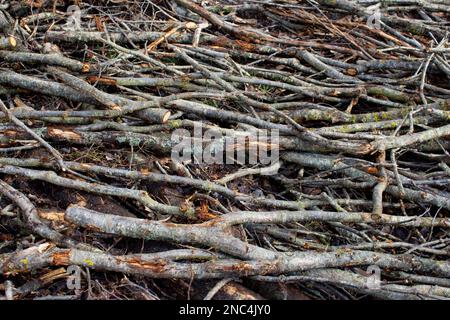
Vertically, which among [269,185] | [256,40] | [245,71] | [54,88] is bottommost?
[269,185]

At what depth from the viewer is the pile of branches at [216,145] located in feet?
9.49

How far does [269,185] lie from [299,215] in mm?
488

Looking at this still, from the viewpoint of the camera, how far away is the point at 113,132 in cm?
352

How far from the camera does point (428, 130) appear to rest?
3586mm

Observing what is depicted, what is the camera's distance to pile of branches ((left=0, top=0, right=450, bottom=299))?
A: 289 cm

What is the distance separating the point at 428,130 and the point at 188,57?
180 centimetres

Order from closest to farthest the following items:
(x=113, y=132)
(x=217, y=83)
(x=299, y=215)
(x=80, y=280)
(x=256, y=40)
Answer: (x=80, y=280) < (x=299, y=215) < (x=113, y=132) < (x=217, y=83) < (x=256, y=40)

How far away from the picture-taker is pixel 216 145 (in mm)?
3469

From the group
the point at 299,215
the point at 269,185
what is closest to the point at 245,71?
the point at 269,185

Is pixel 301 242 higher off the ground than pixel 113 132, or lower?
lower

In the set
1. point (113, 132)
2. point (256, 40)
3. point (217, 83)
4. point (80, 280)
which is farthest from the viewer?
point (256, 40)

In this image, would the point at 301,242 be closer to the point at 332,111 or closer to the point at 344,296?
the point at 344,296

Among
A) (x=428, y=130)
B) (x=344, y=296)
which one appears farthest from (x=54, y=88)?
(x=428, y=130)

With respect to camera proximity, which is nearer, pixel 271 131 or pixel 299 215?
pixel 299 215
